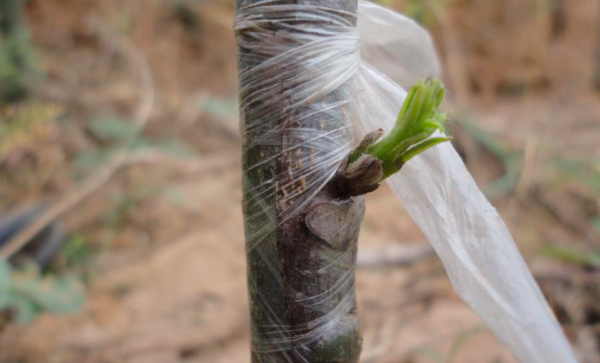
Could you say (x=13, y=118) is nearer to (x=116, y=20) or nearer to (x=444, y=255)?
(x=116, y=20)

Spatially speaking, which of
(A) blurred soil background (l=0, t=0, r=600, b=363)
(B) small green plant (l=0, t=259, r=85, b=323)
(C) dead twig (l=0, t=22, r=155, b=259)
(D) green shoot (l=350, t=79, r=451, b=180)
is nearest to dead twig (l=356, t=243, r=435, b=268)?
(A) blurred soil background (l=0, t=0, r=600, b=363)

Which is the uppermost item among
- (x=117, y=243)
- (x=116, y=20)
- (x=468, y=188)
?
(x=468, y=188)

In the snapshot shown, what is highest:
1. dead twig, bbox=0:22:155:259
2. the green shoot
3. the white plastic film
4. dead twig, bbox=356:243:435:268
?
the green shoot

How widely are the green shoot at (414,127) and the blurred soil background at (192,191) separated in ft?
2.58

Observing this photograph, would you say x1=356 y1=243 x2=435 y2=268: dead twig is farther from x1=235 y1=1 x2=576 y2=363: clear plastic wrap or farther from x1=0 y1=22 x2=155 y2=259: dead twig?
x1=235 y1=1 x2=576 y2=363: clear plastic wrap

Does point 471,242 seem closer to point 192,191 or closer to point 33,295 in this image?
point 33,295

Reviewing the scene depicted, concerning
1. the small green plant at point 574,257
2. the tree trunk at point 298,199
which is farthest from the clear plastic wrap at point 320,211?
the small green plant at point 574,257

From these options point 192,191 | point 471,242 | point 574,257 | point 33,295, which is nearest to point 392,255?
point 574,257

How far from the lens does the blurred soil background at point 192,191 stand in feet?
4.30

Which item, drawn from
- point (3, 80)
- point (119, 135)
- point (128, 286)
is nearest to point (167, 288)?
point (128, 286)

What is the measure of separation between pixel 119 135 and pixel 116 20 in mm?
913

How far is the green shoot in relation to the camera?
400mm

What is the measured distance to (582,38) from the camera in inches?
157

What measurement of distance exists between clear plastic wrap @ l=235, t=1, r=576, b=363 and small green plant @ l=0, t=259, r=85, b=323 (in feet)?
2.76
